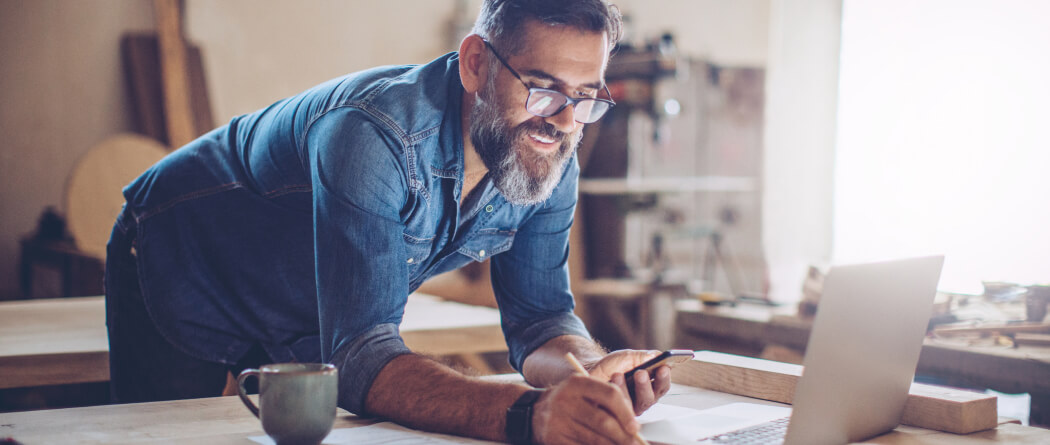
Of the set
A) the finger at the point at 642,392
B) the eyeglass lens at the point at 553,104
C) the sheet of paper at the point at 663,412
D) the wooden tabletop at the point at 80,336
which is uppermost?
the eyeglass lens at the point at 553,104

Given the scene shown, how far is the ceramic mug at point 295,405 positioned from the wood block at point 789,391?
0.73 m

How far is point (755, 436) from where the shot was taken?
1107 millimetres

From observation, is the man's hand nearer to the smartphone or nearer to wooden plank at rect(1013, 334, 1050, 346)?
the smartphone

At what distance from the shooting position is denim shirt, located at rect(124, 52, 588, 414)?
1420mm

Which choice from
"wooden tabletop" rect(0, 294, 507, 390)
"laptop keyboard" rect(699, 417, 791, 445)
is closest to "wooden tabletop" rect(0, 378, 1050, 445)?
"laptop keyboard" rect(699, 417, 791, 445)

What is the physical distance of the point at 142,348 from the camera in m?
1.67

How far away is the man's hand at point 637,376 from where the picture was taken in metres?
1.24

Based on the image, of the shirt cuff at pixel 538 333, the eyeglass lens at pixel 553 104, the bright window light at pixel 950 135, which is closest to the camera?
the eyeglass lens at pixel 553 104

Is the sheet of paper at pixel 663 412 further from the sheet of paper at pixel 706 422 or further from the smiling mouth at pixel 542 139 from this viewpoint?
the smiling mouth at pixel 542 139

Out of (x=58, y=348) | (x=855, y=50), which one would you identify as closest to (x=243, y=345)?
(x=58, y=348)

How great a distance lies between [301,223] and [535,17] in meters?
0.60

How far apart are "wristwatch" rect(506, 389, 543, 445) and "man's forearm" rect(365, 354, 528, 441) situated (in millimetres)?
12

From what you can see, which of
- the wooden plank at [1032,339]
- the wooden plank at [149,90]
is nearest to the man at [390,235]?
the wooden plank at [1032,339]

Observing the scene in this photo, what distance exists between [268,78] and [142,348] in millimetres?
3952
